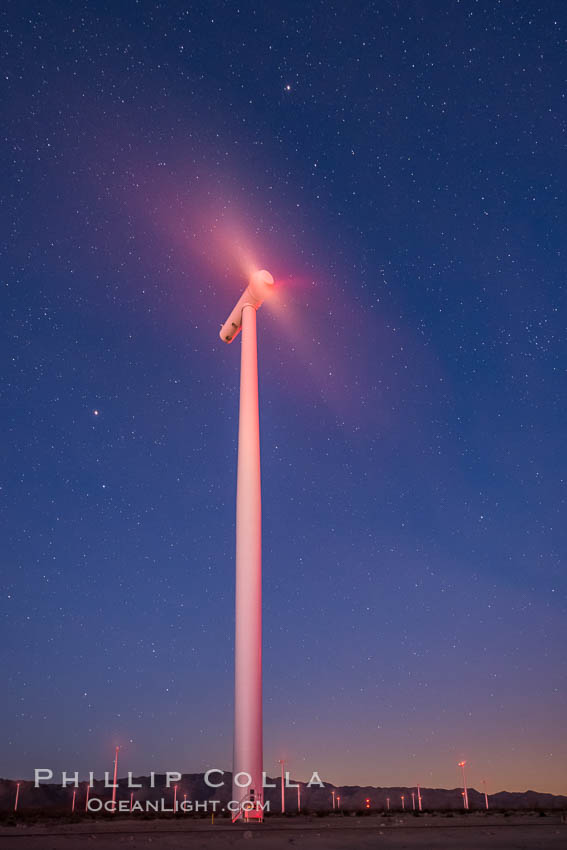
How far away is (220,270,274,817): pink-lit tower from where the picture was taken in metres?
32.4

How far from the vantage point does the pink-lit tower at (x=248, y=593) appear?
106 ft

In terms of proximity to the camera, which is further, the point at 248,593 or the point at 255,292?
the point at 255,292

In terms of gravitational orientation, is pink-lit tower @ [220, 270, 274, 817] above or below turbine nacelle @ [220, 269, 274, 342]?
below

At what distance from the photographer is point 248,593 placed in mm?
35312

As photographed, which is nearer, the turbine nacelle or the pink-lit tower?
the pink-lit tower

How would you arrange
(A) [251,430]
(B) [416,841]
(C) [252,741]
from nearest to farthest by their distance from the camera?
1. (B) [416,841]
2. (C) [252,741]
3. (A) [251,430]

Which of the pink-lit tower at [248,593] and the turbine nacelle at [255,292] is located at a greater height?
the turbine nacelle at [255,292]

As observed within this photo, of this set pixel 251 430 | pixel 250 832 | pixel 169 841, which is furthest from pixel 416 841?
pixel 251 430

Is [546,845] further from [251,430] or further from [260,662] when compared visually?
[251,430]

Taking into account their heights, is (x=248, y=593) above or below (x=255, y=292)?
below

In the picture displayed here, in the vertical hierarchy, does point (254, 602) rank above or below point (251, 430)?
below

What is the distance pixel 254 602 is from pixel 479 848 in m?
16.7

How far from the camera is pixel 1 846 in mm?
20750

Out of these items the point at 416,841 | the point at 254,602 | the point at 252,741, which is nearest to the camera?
the point at 416,841
